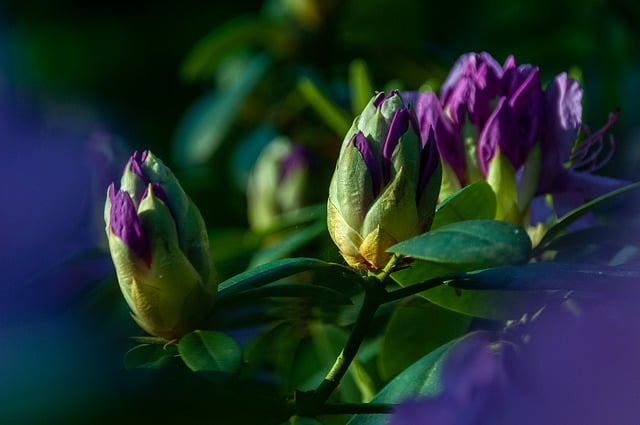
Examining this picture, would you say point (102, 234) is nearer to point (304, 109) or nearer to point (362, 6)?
point (304, 109)

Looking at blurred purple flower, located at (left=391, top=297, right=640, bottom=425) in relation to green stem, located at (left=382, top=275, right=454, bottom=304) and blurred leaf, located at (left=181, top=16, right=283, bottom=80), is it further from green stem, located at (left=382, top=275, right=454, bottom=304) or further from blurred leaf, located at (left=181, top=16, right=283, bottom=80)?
blurred leaf, located at (left=181, top=16, right=283, bottom=80)

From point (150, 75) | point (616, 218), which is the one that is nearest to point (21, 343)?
point (616, 218)

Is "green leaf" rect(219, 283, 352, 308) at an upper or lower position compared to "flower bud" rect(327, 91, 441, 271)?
lower

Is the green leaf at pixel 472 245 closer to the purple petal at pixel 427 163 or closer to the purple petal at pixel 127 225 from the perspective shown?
the purple petal at pixel 427 163

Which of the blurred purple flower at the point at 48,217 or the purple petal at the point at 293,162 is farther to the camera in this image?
the purple petal at the point at 293,162

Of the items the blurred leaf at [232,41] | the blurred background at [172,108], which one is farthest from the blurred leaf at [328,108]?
the blurred leaf at [232,41]

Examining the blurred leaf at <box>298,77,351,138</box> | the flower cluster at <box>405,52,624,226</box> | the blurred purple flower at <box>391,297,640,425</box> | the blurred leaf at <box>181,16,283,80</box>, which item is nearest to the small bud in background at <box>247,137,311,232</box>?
the blurred leaf at <box>298,77,351,138</box>
